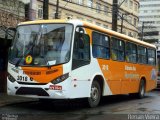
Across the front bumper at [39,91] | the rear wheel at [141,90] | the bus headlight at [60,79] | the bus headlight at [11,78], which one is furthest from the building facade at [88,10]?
the bus headlight at [60,79]

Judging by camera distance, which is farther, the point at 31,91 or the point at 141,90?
the point at 141,90

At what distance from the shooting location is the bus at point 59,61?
13.5 metres

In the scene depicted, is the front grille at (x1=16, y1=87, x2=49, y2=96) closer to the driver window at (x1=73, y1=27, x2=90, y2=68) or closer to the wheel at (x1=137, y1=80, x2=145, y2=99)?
the driver window at (x1=73, y1=27, x2=90, y2=68)

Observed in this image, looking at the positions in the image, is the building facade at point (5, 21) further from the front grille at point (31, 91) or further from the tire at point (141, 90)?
the tire at point (141, 90)

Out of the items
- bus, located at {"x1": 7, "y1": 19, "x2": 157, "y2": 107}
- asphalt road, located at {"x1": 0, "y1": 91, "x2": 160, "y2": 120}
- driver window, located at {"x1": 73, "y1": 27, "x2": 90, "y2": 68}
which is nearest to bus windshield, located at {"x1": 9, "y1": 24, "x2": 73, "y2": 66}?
bus, located at {"x1": 7, "y1": 19, "x2": 157, "y2": 107}

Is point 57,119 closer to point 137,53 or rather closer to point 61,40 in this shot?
point 61,40

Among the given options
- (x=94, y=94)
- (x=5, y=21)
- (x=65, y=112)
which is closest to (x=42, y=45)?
(x=65, y=112)

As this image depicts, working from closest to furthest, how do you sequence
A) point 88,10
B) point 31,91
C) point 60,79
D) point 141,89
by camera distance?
point 60,79
point 31,91
point 141,89
point 88,10

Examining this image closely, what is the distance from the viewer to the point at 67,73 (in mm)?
13438

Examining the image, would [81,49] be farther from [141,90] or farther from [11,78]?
[141,90]

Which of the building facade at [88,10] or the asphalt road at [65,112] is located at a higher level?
the building facade at [88,10]

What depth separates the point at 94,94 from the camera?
50.2 ft

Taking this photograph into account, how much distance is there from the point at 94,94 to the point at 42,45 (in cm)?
280

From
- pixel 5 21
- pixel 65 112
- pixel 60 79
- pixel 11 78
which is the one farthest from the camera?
pixel 5 21
